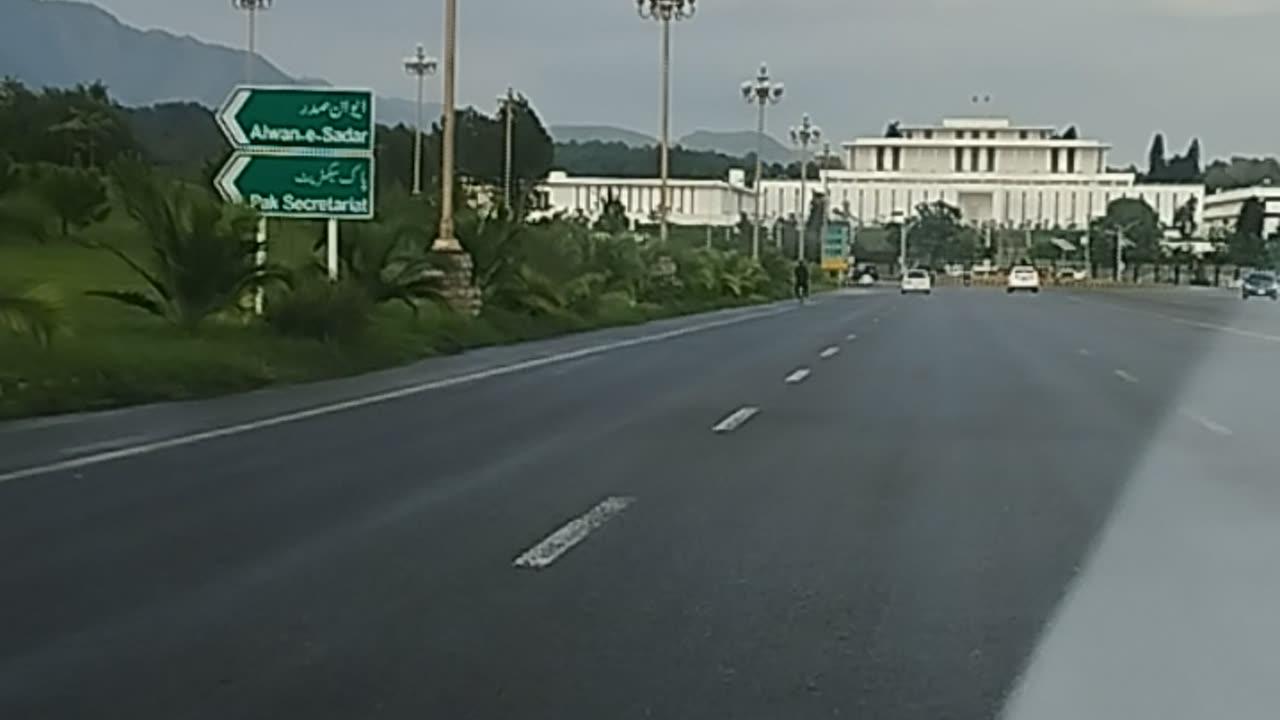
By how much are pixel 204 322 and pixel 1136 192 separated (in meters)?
168

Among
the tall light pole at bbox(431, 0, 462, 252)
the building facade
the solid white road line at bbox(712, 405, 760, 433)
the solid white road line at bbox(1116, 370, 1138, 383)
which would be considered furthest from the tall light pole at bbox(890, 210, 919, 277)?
the solid white road line at bbox(712, 405, 760, 433)

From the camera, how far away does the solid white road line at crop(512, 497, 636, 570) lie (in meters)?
9.97

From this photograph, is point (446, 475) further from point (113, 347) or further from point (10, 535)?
point (113, 347)

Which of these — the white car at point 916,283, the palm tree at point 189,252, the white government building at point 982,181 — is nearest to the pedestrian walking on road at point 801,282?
the white car at point 916,283

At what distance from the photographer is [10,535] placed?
416 inches

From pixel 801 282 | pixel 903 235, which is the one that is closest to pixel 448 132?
pixel 801 282

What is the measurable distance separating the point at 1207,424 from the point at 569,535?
9307mm

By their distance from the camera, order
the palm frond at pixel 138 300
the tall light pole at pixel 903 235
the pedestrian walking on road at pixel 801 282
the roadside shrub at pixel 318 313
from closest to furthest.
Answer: the palm frond at pixel 138 300 < the roadside shrub at pixel 318 313 < the pedestrian walking on road at pixel 801 282 < the tall light pole at pixel 903 235

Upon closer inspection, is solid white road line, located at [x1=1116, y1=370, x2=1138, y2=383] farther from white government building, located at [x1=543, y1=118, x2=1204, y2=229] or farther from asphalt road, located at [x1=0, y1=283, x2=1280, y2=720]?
white government building, located at [x1=543, y1=118, x2=1204, y2=229]

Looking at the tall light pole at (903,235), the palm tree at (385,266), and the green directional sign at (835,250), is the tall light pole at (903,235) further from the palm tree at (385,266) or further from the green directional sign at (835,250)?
the palm tree at (385,266)

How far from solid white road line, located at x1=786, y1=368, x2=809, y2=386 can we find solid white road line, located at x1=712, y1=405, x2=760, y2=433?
3.85 meters

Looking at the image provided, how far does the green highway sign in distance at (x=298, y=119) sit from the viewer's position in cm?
2834

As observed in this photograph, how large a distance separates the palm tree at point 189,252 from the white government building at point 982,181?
157 m

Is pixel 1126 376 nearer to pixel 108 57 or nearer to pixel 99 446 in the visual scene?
pixel 99 446
